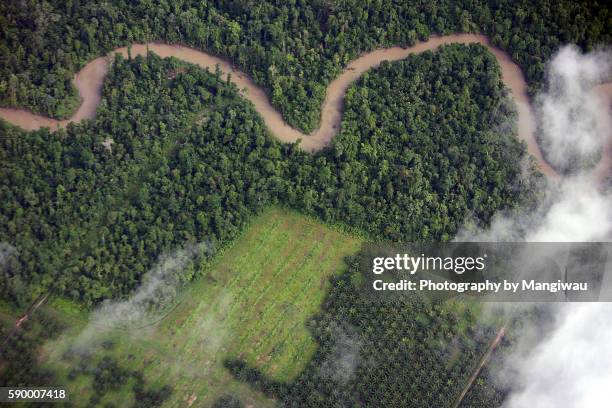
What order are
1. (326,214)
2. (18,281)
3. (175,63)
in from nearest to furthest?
(18,281) → (326,214) → (175,63)

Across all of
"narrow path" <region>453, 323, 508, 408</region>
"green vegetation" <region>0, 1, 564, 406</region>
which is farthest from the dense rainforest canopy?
"narrow path" <region>453, 323, 508, 408</region>

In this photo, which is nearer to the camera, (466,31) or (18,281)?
(18,281)

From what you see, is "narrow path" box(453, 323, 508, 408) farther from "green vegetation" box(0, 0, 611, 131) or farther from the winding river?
"green vegetation" box(0, 0, 611, 131)

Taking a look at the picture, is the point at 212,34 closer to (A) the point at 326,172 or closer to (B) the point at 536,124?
(A) the point at 326,172

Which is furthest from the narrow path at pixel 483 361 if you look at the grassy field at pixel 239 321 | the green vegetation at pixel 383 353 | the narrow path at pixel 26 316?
the narrow path at pixel 26 316

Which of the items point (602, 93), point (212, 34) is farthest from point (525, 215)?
point (212, 34)

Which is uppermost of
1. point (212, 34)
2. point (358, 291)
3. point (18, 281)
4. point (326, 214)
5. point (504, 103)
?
point (504, 103)

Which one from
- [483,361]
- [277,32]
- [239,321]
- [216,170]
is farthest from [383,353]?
[277,32]

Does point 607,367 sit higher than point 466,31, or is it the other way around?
point 466,31
